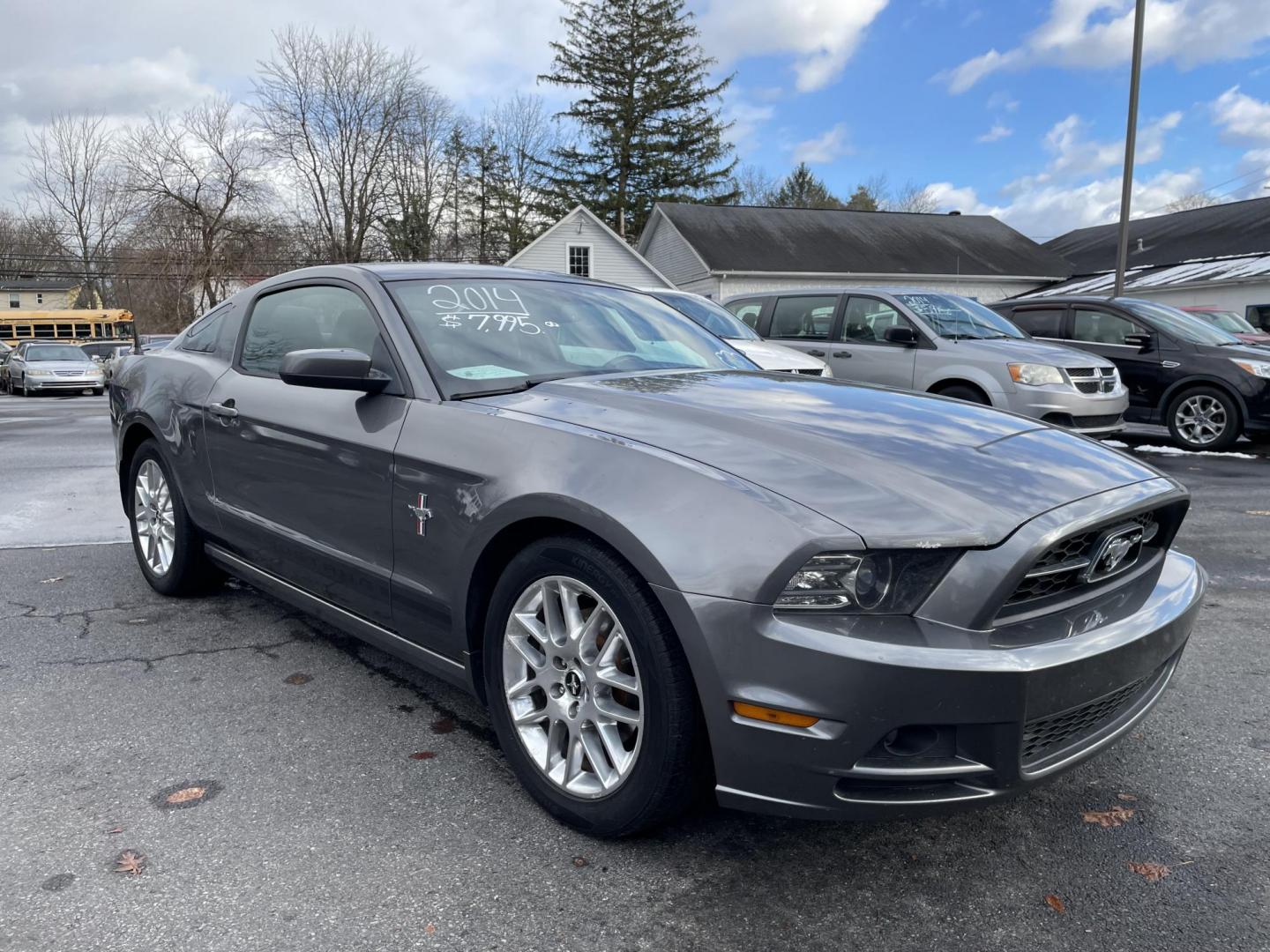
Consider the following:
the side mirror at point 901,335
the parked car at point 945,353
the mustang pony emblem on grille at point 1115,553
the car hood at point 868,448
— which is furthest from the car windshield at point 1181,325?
the mustang pony emblem on grille at point 1115,553

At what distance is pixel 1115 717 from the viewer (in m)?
2.35

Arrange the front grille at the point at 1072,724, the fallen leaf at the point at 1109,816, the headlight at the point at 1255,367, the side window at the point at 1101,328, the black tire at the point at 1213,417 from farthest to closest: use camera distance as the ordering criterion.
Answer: the side window at the point at 1101,328
the black tire at the point at 1213,417
the headlight at the point at 1255,367
the fallen leaf at the point at 1109,816
the front grille at the point at 1072,724

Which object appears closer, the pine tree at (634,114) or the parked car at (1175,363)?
the parked car at (1175,363)

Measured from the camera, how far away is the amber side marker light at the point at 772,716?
2.00 meters

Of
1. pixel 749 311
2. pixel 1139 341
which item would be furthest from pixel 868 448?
pixel 1139 341

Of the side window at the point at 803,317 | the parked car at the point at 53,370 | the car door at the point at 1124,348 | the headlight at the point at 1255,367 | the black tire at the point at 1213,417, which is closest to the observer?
the headlight at the point at 1255,367

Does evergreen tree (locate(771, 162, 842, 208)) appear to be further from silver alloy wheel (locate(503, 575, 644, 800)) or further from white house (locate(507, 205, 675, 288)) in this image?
silver alloy wheel (locate(503, 575, 644, 800))

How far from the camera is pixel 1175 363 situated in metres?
10.1

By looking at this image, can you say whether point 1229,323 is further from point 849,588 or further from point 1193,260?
point 849,588

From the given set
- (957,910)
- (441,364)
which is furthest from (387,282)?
(957,910)

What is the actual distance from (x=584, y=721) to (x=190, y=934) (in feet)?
3.25

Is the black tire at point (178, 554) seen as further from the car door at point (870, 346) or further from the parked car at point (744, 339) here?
the car door at point (870, 346)

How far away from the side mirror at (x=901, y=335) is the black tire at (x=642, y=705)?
705 centimetres

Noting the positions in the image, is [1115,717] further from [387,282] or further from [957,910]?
[387,282]
